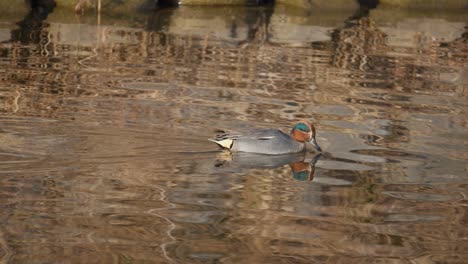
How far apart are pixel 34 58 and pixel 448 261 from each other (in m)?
8.24

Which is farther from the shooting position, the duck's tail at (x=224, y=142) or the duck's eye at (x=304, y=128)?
the duck's eye at (x=304, y=128)

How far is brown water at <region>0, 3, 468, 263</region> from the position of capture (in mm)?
7812

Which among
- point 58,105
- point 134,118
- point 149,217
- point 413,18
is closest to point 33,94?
point 58,105

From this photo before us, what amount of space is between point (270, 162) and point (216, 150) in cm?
50

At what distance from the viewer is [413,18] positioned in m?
21.2

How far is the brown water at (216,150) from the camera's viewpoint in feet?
25.6

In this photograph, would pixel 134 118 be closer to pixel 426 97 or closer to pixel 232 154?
pixel 232 154

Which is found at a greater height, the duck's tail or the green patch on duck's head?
the green patch on duck's head

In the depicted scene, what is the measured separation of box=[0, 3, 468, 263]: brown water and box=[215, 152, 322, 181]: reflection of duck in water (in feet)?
0.11

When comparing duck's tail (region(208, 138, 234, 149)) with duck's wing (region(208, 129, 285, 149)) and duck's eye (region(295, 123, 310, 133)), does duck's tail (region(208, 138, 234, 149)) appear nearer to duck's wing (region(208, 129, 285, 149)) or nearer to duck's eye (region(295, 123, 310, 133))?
duck's wing (region(208, 129, 285, 149))

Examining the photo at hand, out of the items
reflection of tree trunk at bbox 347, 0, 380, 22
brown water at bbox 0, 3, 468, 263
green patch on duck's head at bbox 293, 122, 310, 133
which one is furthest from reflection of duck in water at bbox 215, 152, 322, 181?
reflection of tree trunk at bbox 347, 0, 380, 22

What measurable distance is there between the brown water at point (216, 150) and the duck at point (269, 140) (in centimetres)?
11

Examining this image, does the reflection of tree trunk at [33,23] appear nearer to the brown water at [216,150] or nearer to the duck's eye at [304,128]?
the brown water at [216,150]

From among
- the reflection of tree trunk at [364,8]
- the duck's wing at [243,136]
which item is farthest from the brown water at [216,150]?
the reflection of tree trunk at [364,8]
